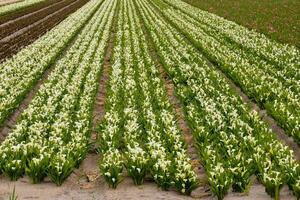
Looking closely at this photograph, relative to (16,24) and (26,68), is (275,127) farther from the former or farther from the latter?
(16,24)

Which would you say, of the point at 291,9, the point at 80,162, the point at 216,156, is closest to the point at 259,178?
the point at 216,156

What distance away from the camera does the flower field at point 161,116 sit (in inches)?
329

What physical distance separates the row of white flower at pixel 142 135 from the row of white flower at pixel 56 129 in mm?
606

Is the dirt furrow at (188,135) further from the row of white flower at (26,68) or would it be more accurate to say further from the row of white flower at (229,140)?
the row of white flower at (26,68)

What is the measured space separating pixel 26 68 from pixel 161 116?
887 centimetres

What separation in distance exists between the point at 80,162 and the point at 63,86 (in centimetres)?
614

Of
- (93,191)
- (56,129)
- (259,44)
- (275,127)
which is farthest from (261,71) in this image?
(93,191)

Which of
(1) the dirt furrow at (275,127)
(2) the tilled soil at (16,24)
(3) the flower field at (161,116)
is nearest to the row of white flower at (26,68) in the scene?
(3) the flower field at (161,116)

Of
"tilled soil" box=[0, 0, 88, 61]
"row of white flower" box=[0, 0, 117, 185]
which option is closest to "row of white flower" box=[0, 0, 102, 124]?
"row of white flower" box=[0, 0, 117, 185]

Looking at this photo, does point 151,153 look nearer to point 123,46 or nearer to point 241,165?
point 241,165

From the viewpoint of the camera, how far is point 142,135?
1040cm

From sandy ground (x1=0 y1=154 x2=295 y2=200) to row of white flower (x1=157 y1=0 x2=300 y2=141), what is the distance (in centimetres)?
274

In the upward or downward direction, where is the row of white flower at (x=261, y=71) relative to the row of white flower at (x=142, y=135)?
upward

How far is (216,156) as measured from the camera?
28.8 feet
